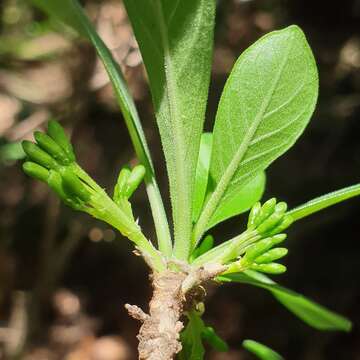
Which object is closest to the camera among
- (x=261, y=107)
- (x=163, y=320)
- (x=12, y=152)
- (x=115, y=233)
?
(x=163, y=320)

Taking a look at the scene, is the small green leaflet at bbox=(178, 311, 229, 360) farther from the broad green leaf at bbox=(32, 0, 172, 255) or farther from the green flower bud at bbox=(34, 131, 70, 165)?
the green flower bud at bbox=(34, 131, 70, 165)

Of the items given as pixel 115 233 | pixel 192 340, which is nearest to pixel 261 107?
pixel 192 340

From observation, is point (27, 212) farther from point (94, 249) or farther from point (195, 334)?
point (195, 334)

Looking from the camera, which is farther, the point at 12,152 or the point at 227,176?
the point at 12,152

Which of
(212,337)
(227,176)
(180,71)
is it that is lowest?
(212,337)

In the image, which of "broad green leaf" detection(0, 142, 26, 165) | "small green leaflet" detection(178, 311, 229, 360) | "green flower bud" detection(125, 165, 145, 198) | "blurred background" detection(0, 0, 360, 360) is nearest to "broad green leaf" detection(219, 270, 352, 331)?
"small green leaflet" detection(178, 311, 229, 360)

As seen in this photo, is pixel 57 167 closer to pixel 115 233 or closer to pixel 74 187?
pixel 74 187

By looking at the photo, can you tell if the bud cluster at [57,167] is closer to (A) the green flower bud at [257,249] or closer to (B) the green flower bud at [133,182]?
(B) the green flower bud at [133,182]
